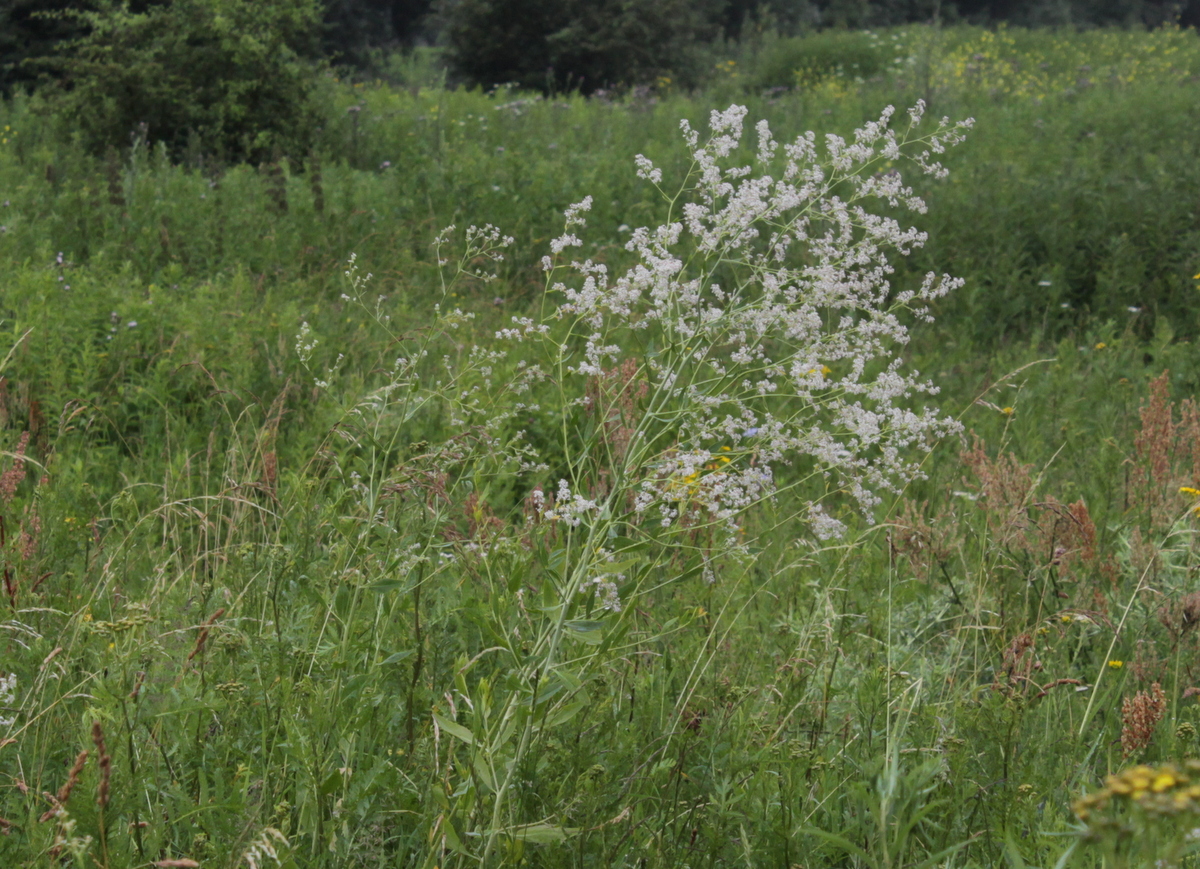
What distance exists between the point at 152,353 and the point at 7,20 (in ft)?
44.3

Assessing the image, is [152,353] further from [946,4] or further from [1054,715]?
[946,4]

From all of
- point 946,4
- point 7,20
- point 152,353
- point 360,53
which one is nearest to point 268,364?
point 152,353

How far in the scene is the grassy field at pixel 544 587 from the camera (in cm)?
166

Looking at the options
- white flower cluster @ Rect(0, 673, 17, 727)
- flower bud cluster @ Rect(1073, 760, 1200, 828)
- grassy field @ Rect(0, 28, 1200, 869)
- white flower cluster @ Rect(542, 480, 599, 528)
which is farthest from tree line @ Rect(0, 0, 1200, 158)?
flower bud cluster @ Rect(1073, 760, 1200, 828)

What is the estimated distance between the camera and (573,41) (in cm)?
1705

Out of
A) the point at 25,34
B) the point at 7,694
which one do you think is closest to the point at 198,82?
the point at 25,34

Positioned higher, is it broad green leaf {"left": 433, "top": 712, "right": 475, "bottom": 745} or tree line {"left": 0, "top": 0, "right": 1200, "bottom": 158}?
tree line {"left": 0, "top": 0, "right": 1200, "bottom": 158}

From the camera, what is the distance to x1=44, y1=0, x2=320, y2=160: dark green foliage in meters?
9.02

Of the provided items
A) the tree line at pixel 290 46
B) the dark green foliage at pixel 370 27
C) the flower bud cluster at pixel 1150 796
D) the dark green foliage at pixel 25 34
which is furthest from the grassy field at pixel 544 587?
the dark green foliage at pixel 370 27

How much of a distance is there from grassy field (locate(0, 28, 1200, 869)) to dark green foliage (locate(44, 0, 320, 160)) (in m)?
2.87

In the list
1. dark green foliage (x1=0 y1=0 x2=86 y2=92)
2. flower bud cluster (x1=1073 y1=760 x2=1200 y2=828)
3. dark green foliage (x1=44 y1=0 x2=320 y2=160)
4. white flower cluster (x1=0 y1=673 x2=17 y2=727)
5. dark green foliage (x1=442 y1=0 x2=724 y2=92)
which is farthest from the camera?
dark green foliage (x1=442 y1=0 x2=724 y2=92)

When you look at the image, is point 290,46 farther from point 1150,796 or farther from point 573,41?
point 1150,796

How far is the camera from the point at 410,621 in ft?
7.47

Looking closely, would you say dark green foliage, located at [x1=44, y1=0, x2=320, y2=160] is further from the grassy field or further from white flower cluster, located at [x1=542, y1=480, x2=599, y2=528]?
white flower cluster, located at [x1=542, y1=480, x2=599, y2=528]
